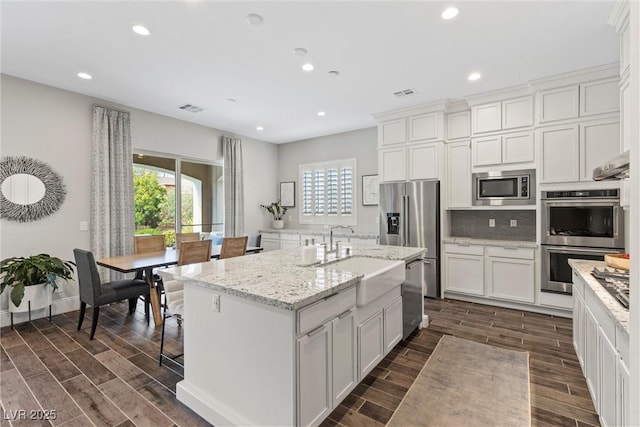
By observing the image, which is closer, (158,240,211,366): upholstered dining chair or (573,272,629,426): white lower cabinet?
(573,272,629,426): white lower cabinet

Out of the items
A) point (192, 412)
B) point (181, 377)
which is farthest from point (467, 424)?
point (181, 377)

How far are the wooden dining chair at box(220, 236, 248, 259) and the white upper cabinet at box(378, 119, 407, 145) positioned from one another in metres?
2.71

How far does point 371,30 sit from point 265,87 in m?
1.68

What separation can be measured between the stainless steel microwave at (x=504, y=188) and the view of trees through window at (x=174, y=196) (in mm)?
4513

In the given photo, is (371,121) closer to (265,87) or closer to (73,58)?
(265,87)

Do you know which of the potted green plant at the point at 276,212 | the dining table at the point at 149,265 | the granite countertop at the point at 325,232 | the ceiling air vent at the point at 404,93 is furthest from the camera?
the potted green plant at the point at 276,212

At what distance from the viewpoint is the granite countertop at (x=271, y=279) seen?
1753 mm

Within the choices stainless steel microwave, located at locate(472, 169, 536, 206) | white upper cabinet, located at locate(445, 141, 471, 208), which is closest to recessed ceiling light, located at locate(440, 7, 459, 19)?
white upper cabinet, located at locate(445, 141, 471, 208)

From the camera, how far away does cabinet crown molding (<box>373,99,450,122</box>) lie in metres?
4.52

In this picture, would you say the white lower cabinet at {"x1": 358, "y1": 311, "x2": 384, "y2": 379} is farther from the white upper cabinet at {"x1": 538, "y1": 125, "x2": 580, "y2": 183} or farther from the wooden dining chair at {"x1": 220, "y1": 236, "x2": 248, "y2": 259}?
the white upper cabinet at {"x1": 538, "y1": 125, "x2": 580, "y2": 183}

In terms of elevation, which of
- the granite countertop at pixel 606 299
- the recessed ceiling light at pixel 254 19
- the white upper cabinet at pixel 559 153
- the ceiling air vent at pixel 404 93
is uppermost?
the recessed ceiling light at pixel 254 19

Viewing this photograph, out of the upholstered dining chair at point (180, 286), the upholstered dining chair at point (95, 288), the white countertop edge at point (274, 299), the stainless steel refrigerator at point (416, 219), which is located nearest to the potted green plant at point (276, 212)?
the stainless steel refrigerator at point (416, 219)

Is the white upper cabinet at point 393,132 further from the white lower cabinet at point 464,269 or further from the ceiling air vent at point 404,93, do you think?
the white lower cabinet at point 464,269

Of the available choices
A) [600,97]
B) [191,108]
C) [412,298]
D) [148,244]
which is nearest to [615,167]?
[412,298]
